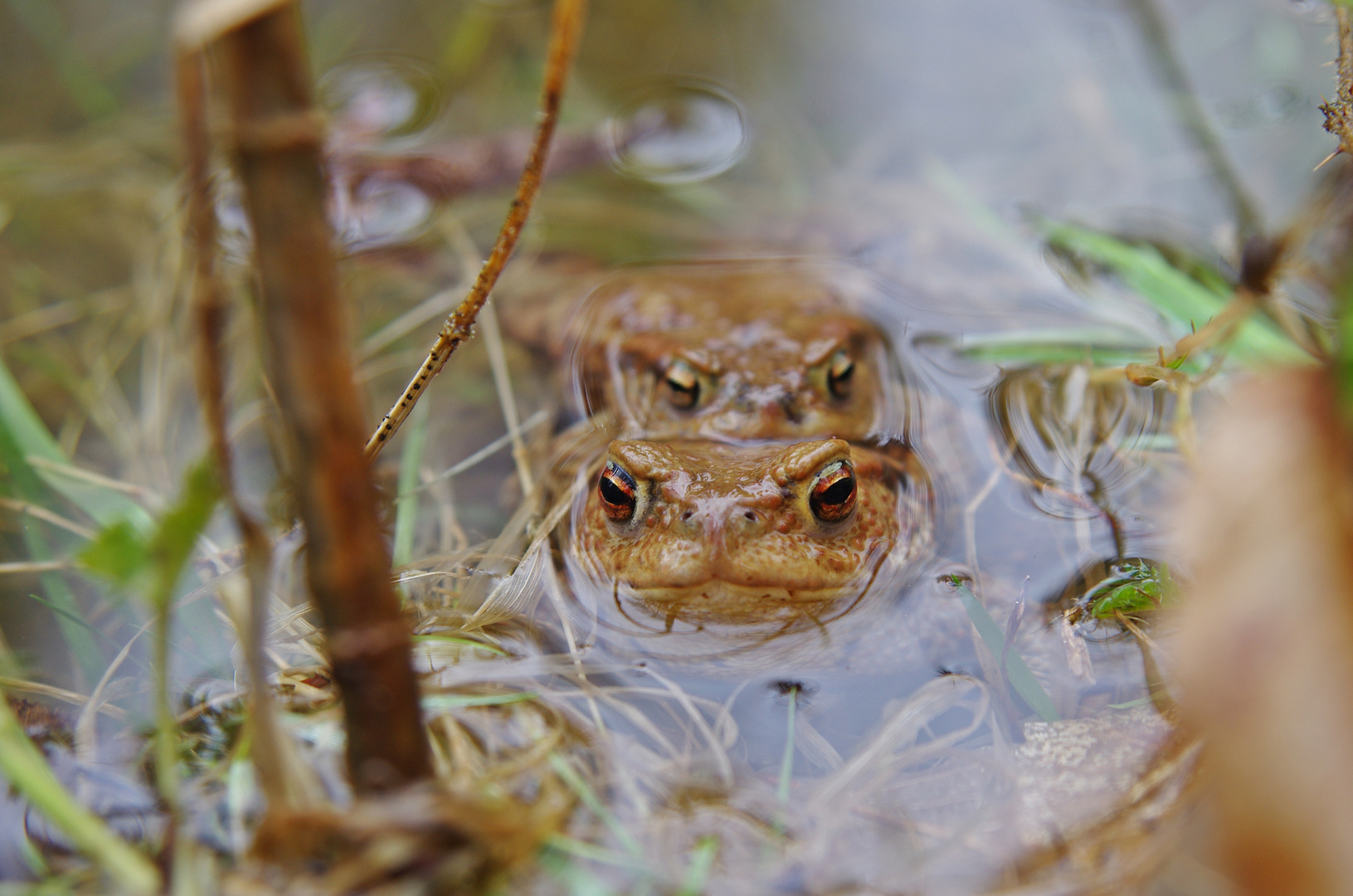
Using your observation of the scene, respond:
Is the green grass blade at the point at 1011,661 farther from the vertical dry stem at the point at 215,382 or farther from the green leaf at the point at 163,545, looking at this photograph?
the green leaf at the point at 163,545

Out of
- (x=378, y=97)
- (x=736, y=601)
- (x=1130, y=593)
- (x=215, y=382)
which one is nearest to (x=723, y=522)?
(x=736, y=601)

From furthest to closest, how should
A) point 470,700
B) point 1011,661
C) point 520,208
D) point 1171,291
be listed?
1. point 1171,291
2. point 1011,661
3. point 470,700
4. point 520,208

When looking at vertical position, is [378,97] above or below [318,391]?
above

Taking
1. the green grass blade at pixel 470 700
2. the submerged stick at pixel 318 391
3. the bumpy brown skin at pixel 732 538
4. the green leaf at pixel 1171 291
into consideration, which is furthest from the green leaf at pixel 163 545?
the green leaf at pixel 1171 291

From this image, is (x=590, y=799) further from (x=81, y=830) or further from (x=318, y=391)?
(x=318, y=391)

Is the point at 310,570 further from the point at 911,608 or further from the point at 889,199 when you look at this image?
the point at 889,199
